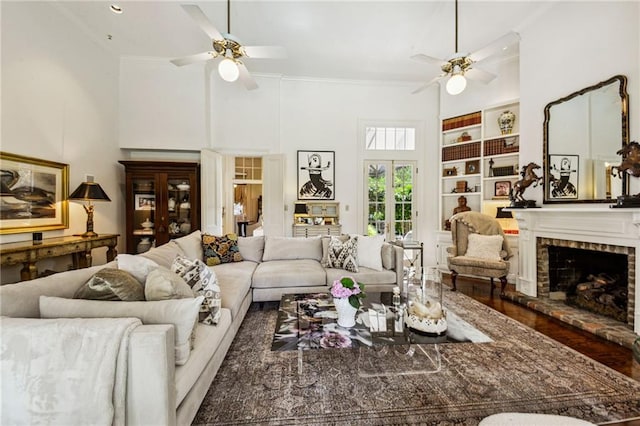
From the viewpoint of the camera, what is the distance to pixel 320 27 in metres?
3.78

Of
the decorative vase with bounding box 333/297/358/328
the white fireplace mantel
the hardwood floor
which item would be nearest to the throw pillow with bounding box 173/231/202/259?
the decorative vase with bounding box 333/297/358/328

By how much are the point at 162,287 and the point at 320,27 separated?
3.77 metres

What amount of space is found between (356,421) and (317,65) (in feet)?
16.1

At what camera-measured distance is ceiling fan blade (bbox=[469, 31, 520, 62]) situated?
259 cm

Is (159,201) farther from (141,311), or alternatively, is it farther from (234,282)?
(141,311)

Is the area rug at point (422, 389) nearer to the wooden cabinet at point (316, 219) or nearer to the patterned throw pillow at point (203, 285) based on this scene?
the patterned throw pillow at point (203, 285)

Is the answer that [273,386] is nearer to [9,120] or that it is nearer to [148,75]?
[9,120]

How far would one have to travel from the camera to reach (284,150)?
5277 millimetres

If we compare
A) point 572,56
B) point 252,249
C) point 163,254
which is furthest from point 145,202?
point 572,56

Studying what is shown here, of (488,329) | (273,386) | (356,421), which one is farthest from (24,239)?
(488,329)

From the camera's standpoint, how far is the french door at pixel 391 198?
5.53 metres

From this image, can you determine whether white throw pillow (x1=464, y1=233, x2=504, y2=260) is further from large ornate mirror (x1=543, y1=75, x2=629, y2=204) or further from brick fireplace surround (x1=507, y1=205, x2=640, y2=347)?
large ornate mirror (x1=543, y1=75, x2=629, y2=204)

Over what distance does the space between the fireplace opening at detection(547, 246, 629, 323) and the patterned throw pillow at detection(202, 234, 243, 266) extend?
156 inches

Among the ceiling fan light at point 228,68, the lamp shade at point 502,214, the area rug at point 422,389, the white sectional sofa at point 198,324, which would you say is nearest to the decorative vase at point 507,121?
the lamp shade at point 502,214
